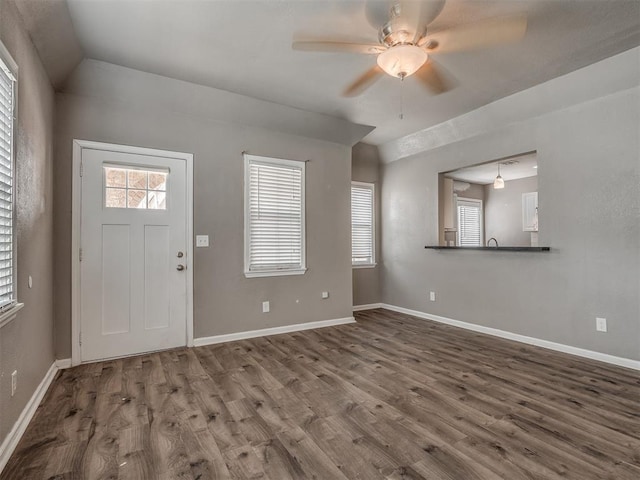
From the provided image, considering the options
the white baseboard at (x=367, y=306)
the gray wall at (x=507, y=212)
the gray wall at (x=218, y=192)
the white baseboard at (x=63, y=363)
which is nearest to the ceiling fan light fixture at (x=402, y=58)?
the gray wall at (x=218, y=192)

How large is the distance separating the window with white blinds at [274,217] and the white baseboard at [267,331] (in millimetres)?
712

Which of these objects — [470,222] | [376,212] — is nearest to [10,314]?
[376,212]

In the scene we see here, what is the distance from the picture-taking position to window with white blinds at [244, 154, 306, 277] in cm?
415

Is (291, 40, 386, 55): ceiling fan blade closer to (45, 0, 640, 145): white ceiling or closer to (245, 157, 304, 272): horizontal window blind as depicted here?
(45, 0, 640, 145): white ceiling

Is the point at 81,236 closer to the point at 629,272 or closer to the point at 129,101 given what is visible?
the point at 129,101

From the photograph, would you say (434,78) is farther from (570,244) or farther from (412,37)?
(570,244)

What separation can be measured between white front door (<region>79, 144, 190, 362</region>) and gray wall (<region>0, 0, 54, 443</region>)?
1.04ft

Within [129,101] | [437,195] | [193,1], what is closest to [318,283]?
[437,195]

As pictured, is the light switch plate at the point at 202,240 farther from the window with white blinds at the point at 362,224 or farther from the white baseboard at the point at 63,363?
the window with white blinds at the point at 362,224

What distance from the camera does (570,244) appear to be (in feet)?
11.6

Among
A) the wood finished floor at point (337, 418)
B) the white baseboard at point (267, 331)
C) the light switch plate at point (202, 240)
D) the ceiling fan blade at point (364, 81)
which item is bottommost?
the wood finished floor at point (337, 418)

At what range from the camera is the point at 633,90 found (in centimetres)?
308

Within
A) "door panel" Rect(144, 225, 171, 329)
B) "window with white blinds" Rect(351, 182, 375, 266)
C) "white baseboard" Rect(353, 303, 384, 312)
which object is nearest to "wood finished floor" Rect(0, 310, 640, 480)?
"door panel" Rect(144, 225, 171, 329)

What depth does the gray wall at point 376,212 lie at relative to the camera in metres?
5.73
